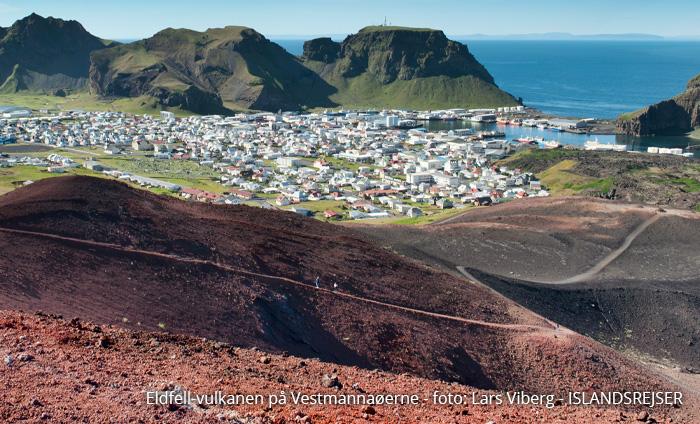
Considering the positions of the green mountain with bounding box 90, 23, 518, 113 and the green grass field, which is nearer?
the green grass field

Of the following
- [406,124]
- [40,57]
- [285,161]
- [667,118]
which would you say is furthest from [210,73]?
[667,118]

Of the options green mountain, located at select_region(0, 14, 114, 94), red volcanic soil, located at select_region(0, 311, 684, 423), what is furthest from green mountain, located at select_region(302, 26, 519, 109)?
Result: red volcanic soil, located at select_region(0, 311, 684, 423)

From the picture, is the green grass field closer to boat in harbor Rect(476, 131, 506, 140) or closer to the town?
the town

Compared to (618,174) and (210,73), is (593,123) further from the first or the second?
(210,73)

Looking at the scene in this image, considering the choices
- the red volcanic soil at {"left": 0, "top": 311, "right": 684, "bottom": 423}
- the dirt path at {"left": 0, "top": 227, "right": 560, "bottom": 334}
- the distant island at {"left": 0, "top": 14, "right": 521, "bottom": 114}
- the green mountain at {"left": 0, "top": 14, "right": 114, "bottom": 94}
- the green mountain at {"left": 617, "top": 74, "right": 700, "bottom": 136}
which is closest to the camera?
the red volcanic soil at {"left": 0, "top": 311, "right": 684, "bottom": 423}

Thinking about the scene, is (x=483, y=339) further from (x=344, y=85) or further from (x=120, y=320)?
(x=344, y=85)
